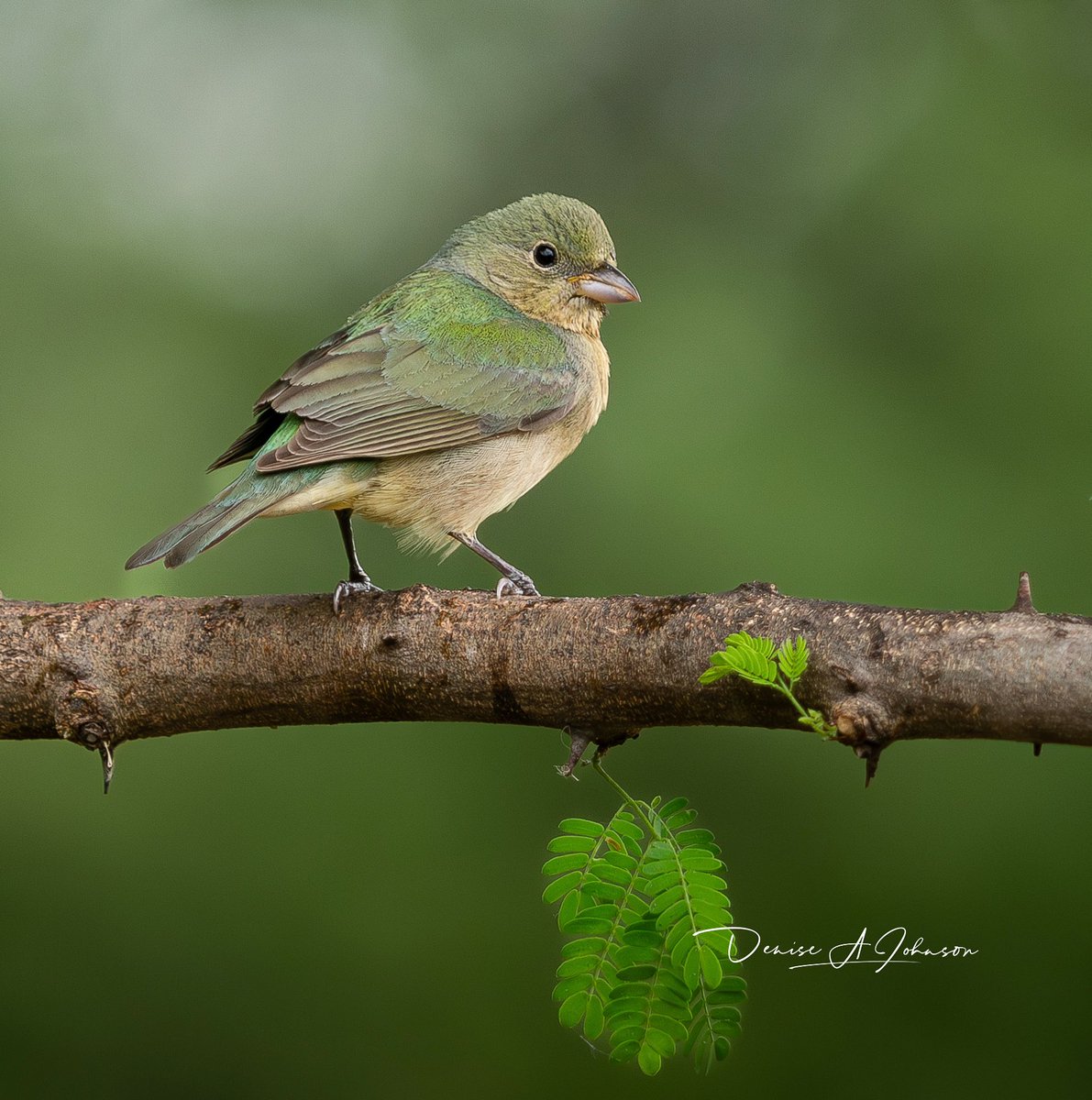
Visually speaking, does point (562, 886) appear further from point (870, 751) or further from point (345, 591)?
point (345, 591)

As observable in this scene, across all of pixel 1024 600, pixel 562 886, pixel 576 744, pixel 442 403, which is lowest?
pixel 562 886

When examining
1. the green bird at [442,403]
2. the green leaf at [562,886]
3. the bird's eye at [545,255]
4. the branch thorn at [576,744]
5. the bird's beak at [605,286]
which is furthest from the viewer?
the bird's eye at [545,255]

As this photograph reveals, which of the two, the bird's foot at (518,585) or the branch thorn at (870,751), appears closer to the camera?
the branch thorn at (870,751)

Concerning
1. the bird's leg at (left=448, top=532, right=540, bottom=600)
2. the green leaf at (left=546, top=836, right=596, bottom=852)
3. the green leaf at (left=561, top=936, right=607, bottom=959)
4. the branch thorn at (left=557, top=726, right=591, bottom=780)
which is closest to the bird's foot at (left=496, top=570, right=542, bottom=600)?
the bird's leg at (left=448, top=532, right=540, bottom=600)

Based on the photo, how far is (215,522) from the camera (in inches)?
135

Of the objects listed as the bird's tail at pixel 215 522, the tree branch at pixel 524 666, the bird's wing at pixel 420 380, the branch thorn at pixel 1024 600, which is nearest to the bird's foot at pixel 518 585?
the bird's wing at pixel 420 380

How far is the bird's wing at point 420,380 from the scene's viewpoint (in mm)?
3779

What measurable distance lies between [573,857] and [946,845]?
2.24 m

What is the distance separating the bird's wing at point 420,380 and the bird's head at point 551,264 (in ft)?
0.70

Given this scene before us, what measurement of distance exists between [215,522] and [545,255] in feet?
6.51

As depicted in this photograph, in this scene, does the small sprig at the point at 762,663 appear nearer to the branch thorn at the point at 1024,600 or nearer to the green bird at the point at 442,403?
the branch thorn at the point at 1024,600

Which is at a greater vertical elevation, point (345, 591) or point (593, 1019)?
point (345, 591)

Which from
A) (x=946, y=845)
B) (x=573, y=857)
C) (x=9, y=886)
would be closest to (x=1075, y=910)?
(x=946, y=845)
